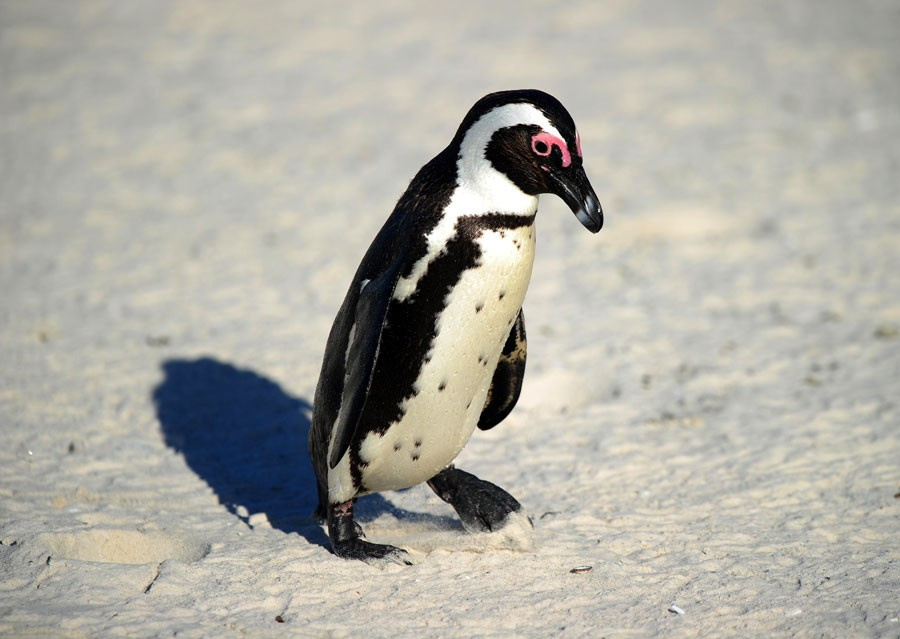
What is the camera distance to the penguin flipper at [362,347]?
11.0 ft

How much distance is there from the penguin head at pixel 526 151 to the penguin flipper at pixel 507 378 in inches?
23.4

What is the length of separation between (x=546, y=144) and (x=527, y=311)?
3132 millimetres

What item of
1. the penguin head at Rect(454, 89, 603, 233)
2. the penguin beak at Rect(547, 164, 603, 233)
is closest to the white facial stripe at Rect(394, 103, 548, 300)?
the penguin head at Rect(454, 89, 603, 233)

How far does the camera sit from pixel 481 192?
334cm

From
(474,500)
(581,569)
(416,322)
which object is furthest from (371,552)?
(416,322)

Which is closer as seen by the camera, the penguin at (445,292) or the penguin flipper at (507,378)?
the penguin at (445,292)

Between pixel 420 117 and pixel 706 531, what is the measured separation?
214 inches

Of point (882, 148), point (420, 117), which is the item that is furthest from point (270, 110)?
point (882, 148)

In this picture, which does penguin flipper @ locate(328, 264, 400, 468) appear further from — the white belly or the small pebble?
the small pebble

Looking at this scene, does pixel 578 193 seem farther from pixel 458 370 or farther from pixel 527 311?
pixel 527 311

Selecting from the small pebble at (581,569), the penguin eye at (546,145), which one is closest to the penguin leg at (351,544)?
the small pebble at (581,569)

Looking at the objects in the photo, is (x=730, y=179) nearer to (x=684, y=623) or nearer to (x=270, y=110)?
(x=270, y=110)

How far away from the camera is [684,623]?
3.39 m

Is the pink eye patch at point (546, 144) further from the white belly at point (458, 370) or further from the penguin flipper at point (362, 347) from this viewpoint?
the penguin flipper at point (362, 347)
